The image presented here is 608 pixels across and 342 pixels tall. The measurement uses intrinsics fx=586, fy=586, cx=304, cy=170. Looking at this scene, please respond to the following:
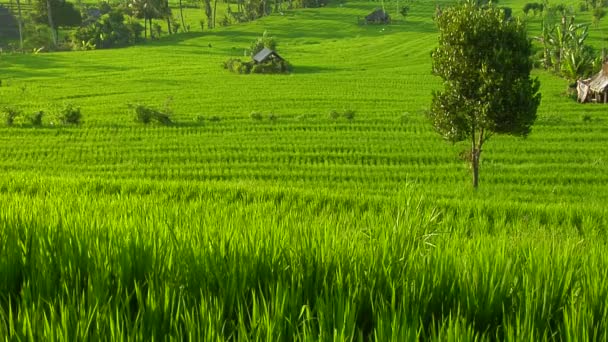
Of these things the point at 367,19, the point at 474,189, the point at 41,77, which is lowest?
the point at 474,189

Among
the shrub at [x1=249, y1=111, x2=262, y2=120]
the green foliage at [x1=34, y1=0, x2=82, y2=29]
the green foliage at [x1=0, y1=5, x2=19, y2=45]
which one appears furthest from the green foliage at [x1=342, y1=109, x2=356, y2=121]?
the green foliage at [x1=0, y1=5, x2=19, y2=45]

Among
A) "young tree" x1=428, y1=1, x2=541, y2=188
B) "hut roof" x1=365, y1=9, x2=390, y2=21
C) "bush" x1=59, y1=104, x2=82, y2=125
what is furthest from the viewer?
"hut roof" x1=365, y1=9, x2=390, y2=21

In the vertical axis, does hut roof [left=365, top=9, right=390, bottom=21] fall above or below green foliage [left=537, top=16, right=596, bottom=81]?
above

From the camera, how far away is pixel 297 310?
7.77 ft

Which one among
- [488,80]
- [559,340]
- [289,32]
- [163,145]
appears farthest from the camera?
[289,32]

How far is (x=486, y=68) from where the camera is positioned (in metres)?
19.9

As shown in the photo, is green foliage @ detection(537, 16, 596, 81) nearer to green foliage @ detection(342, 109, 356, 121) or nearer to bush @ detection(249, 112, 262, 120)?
green foliage @ detection(342, 109, 356, 121)

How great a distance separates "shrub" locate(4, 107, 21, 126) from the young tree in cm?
2737

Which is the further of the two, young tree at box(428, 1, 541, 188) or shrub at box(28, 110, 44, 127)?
shrub at box(28, 110, 44, 127)

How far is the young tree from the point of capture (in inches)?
787

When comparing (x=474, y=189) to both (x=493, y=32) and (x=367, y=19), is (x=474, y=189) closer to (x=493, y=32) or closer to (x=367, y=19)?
(x=493, y=32)

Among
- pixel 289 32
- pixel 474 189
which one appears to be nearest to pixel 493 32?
pixel 474 189

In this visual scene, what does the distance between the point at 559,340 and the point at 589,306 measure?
282 millimetres

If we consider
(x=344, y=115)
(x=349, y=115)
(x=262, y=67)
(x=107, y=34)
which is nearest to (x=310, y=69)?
(x=262, y=67)
